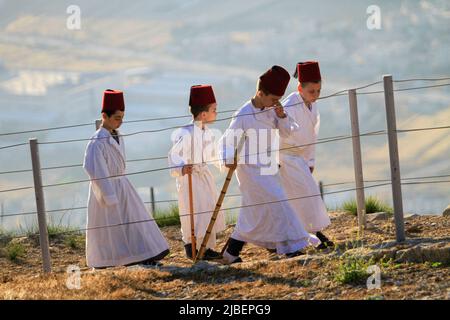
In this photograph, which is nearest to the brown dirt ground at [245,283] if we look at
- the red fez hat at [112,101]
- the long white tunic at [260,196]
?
the long white tunic at [260,196]

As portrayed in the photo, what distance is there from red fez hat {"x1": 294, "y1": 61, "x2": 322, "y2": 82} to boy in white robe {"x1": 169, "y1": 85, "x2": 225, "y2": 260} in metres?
0.93

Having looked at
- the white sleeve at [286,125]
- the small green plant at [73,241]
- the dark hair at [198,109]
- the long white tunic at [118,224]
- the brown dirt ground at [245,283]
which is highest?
the dark hair at [198,109]

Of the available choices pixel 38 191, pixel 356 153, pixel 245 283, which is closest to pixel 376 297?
pixel 245 283

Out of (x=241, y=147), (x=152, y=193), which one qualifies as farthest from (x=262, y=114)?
(x=152, y=193)

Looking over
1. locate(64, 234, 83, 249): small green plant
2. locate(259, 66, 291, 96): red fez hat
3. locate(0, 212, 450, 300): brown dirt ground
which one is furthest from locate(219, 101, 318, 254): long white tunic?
locate(64, 234, 83, 249): small green plant

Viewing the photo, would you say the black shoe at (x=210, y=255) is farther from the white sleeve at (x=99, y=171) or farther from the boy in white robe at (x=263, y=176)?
the white sleeve at (x=99, y=171)

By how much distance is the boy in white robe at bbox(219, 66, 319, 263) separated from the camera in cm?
915

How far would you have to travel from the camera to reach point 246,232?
9.23 metres

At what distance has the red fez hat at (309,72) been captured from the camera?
9.95 metres

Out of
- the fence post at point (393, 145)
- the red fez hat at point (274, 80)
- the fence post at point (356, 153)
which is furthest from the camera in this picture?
the fence post at point (356, 153)

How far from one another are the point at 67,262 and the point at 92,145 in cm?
333

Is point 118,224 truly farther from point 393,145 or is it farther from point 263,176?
point 393,145
